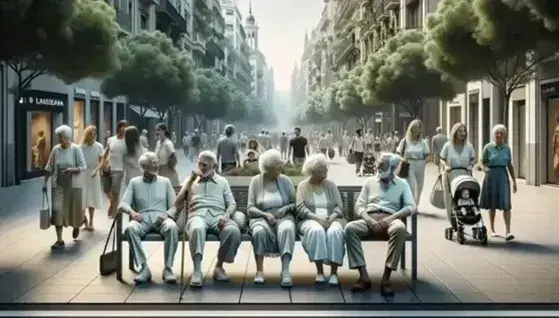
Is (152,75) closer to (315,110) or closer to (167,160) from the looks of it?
(167,160)

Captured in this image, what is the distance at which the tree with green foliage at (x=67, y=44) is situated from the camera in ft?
60.8

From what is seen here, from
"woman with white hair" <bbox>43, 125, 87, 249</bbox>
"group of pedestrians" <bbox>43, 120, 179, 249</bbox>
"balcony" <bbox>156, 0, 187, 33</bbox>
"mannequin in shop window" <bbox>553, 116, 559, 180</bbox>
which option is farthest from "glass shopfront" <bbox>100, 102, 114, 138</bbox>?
"woman with white hair" <bbox>43, 125, 87, 249</bbox>

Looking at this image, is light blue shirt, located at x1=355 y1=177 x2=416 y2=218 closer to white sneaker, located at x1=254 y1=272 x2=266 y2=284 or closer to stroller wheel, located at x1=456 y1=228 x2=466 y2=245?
white sneaker, located at x1=254 y1=272 x2=266 y2=284

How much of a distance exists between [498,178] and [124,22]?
28.8 metres

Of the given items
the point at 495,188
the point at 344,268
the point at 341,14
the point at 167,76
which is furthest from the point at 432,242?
the point at 341,14

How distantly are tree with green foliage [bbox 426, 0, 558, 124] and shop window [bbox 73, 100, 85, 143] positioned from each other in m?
12.7

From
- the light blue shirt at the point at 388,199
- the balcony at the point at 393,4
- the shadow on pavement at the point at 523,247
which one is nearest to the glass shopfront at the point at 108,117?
the balcony at the point at 393,4

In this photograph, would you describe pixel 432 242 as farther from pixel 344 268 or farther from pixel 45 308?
pixel 45 308

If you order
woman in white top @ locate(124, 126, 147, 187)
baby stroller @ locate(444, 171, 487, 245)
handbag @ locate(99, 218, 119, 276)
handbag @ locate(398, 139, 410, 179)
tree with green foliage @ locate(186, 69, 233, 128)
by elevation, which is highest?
tree with green foliage @ locate(186, 69, 233, 128)

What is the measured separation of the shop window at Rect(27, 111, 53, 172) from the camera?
25.2m

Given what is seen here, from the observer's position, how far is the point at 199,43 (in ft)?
223

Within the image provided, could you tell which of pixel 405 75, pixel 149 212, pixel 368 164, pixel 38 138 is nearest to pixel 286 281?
pixel 149 212

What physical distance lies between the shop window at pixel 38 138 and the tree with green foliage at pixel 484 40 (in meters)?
11.2

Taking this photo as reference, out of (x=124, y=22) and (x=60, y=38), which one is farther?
(x=124, y=22)
